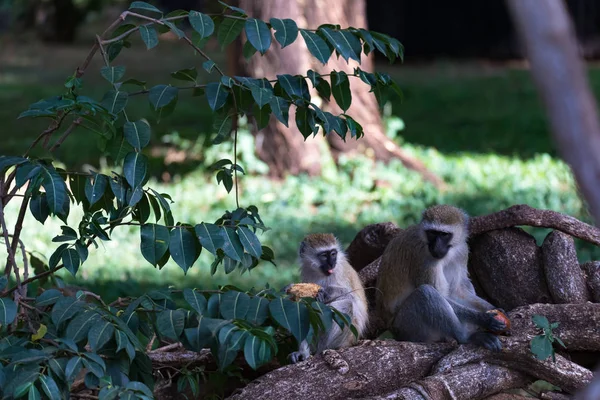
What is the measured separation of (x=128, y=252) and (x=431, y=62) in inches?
446

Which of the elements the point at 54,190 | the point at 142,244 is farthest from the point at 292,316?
the point at 54,190

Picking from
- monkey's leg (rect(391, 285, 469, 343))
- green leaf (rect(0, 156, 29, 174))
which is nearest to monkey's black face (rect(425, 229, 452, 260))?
monkey's leg (rect(391, 285, 469, 343))

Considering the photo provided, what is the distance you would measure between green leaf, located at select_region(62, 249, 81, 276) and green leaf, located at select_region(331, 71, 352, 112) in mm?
1177

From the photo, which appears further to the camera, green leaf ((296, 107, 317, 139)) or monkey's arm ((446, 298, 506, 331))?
monkey's arm ((446, 298, 506, 331))

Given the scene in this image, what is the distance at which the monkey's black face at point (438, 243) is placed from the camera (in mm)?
4086

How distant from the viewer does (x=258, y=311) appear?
3.05m

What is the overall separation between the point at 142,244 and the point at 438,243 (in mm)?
1577

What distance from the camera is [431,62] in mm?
17094

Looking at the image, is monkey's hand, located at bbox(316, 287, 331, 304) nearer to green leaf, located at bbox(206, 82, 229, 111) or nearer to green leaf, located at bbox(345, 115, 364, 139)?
green leaf, located at bbox(345, 115, 364, 139)

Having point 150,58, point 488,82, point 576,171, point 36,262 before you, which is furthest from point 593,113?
point 150,58

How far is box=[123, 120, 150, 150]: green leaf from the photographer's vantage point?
124 inches

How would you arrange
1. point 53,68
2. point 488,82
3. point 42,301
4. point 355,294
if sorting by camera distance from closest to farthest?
point 42,301
point 355,294
point 488,82
point 53,68

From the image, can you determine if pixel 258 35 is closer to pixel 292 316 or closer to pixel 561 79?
pixel 292 316

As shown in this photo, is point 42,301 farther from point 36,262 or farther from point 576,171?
point 576,171
